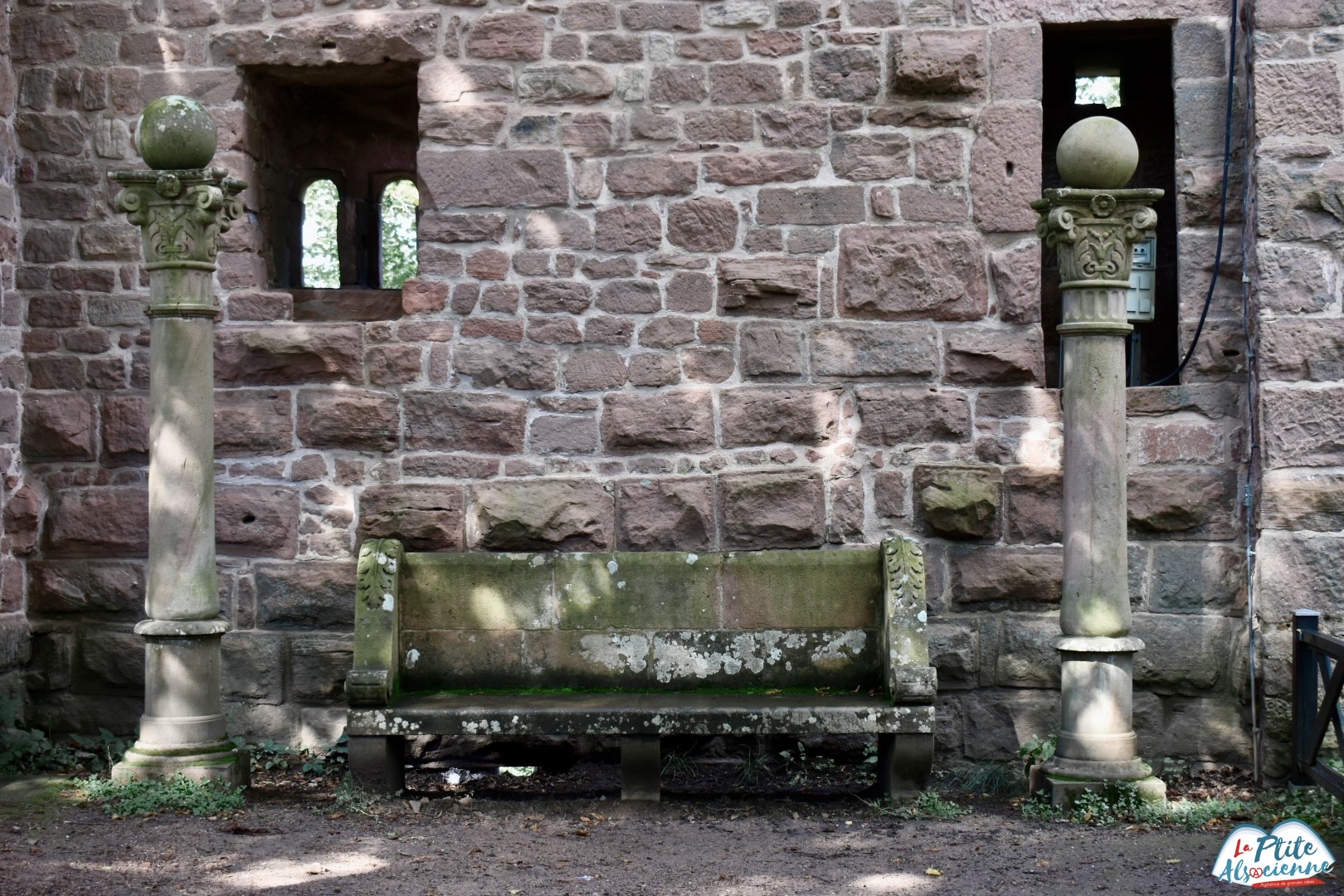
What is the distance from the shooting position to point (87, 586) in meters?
6.20

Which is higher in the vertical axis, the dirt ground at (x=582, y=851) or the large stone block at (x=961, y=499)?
the large stone block at (x=961, y=499)

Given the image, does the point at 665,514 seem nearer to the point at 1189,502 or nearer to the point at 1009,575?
the point at 1009,575

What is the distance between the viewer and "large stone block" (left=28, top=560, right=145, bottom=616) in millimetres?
6176

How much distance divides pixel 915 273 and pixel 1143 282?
1322 millimetres

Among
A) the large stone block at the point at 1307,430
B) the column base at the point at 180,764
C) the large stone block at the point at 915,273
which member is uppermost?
the large stone block at the point at 915,273

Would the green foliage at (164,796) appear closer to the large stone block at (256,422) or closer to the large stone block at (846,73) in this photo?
the large stone block at (256,422)

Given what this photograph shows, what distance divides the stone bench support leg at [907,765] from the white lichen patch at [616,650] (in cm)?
103

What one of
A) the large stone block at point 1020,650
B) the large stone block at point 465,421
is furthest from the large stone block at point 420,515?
the large stone block at point 1020,650

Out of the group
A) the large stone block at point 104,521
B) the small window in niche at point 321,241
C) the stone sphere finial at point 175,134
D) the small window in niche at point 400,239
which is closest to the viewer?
the stone sphere finial at point 175,134

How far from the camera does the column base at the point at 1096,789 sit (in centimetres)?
505

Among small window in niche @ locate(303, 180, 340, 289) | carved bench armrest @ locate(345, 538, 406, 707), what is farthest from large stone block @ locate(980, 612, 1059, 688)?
small window in niche @ locate(303, 180, 340, 289)

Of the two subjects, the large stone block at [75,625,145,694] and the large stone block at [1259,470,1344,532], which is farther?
the large stone block at [75,625,145,694]

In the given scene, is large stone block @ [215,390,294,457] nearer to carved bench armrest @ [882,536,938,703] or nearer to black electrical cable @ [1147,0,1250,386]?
carved bench armrest @ [882,536,938,703]

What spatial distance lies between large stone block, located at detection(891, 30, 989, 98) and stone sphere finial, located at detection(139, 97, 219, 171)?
284 cm
